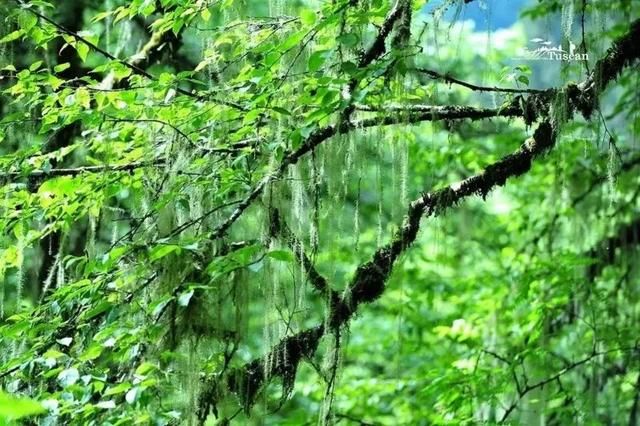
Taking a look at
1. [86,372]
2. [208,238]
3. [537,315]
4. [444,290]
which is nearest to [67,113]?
[208,238]

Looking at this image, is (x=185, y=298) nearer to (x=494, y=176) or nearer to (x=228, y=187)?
(x=228, y=187)

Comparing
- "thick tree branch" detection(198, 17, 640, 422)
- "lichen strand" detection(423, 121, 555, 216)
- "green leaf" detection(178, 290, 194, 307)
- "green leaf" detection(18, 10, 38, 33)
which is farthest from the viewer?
"lichen strand" detection(423, 121, 555, 216)

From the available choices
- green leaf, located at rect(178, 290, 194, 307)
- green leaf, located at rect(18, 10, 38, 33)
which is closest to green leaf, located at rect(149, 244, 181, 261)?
green leaf, located at rect(178, 290, 194, 307)

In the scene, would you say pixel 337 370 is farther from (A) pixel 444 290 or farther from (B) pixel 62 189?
(A) pixel 444 290

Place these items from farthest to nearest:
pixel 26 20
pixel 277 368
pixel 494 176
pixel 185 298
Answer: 1. pixel 494 176
2. pixel 277 368
3. pixel 26 20
4. pixel 185 298

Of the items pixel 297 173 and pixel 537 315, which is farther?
pixel 537 315

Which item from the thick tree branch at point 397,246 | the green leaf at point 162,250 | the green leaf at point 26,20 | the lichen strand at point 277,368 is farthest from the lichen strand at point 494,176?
the green leaf at point 26,20

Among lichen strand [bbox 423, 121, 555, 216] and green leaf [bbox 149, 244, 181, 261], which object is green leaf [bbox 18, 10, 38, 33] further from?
lichen strand [bbox 423, 121, 555, 216]

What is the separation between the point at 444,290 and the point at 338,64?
475cm

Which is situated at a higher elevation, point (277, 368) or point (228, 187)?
point (228, 187)

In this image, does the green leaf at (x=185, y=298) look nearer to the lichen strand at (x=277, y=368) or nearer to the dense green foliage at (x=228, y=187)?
the dense green foliage at (x=228, y=187)

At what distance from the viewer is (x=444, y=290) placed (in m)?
7.74


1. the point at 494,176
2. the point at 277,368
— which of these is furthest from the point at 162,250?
the point at 494,176

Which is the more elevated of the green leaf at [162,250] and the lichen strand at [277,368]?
the green leaf at [162,250]
